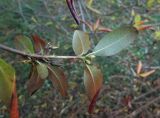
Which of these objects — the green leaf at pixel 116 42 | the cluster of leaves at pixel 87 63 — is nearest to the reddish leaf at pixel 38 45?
the cluster of leaves at pixel 87 63

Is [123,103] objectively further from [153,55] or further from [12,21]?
[12,21]

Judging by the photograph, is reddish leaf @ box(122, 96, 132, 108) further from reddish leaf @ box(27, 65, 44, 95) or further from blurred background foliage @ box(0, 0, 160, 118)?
reddish leaf @ box(27, 65, 44, 95)

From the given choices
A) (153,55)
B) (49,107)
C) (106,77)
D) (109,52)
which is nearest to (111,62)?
(106,77)

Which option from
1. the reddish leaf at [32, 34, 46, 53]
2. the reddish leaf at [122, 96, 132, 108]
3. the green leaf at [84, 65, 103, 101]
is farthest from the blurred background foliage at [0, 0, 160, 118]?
the green leaf at [84, 65, 103, 101]

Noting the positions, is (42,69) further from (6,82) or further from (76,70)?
(76,70)

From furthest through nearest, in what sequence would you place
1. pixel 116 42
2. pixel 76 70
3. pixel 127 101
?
1. pixel 76 70
2. pixel 127 101
3. pixel 116 42

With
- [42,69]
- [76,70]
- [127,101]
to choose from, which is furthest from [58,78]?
[76,70]
